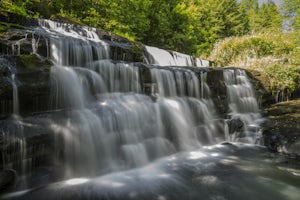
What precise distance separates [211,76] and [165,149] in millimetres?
3256

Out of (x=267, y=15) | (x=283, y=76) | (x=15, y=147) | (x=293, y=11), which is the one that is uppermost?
(x=267, y=15)

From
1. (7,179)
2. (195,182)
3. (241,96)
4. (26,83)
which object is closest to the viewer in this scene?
(7,179)

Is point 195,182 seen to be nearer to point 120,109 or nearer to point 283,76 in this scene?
point 120,109

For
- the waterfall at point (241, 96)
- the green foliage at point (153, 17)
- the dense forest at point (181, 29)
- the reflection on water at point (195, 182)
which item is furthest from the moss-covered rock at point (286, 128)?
the green foliage at point (153, 17)

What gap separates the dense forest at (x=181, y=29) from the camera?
27.5 ft

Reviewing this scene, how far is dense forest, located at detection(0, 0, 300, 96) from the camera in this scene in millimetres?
8380

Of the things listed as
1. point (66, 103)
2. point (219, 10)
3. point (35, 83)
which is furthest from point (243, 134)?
point (219, 10)

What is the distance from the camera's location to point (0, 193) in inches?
106

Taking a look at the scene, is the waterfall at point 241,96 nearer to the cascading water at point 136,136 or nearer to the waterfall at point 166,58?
the cascading water at point 136,136

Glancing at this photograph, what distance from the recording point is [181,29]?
1720 centimetres

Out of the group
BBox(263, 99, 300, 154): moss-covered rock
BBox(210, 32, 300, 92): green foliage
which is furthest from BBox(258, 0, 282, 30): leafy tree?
BBox(263, 99, 300, 154): moss-covered rock

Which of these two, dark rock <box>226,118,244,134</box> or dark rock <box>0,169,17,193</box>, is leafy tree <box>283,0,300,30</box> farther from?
dark rock <box>0,169,17,193</box>

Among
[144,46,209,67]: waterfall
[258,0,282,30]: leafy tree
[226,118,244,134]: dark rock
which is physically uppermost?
[258,0,282,30]: leafy tree

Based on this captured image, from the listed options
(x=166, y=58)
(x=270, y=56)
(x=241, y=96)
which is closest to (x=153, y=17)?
(x=166, y=58)
